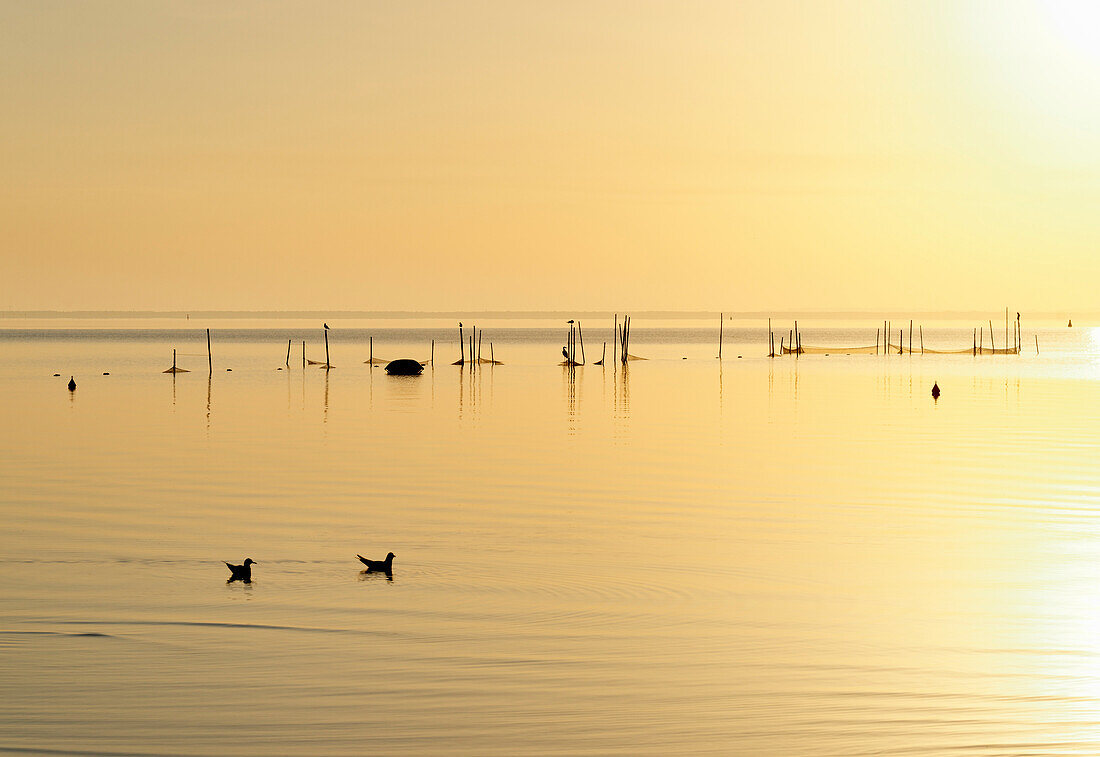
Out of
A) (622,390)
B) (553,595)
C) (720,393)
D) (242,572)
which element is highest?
(622,390)

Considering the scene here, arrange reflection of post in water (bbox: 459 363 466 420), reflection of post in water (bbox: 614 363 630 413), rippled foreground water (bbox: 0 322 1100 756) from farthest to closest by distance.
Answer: reflection of post in water (bbox: 459 363 466 420) → reflection of post in water (bbox: 614 363 630 413) → rippled foreground water (bbox: 0 322 1100 756)

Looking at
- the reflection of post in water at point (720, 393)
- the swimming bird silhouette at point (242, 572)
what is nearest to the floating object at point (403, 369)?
the reflection of post in water at point (720, 393)

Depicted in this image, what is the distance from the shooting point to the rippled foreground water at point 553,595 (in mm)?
13031

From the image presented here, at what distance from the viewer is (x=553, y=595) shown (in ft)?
63.5

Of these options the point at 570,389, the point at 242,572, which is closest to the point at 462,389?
the point at 570,389

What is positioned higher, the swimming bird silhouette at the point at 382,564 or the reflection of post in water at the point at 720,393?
the reflection of post in water at the point at 720,393

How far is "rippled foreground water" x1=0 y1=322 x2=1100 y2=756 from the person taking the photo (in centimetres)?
1303

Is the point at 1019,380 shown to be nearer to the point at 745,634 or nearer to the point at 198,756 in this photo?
the point at 745,634

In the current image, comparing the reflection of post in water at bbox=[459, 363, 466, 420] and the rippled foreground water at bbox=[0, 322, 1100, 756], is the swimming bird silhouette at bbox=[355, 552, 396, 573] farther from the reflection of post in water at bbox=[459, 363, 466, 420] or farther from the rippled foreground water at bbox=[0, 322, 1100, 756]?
the reflection of post in water at bbox=[459, 363, 466, 420]

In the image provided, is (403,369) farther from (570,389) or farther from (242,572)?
(242,572)

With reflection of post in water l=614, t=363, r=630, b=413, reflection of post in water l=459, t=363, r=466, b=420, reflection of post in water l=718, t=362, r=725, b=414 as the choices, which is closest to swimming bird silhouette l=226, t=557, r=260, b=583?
reflection of post in water l=459, t=363, r=466, b=420

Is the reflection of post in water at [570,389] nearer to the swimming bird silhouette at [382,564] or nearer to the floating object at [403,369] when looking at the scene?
the floating object at [403,369]

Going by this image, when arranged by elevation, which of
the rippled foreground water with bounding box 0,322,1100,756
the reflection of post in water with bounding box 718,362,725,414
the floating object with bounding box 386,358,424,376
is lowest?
the rippled foreground water with bounding box 0,322,1100,756

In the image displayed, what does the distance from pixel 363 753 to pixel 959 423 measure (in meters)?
44.5
